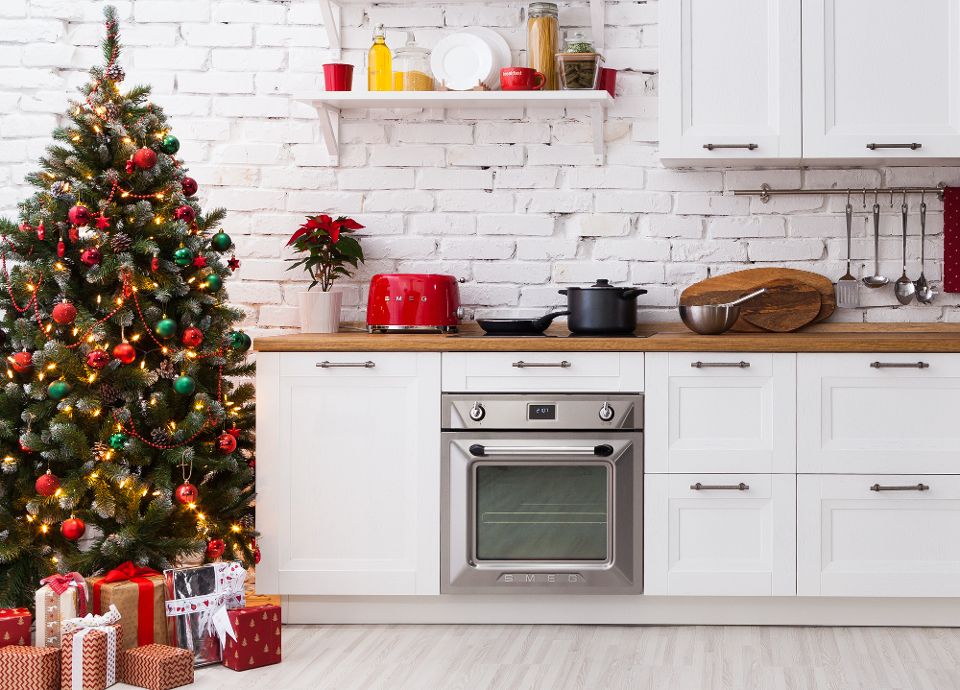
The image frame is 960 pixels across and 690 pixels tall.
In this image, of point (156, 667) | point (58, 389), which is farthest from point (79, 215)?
point (156, 667)

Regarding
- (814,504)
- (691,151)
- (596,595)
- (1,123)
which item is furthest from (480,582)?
(1,123)

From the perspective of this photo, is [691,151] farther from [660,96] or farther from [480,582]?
[480,582]

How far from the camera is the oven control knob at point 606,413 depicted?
122 inches

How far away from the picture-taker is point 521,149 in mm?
3672

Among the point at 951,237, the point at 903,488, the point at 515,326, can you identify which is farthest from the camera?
the point at 951,237

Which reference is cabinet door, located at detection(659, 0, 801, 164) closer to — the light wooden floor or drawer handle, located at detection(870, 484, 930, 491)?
drawer handle, located at detection(870, 484, 930, 491)

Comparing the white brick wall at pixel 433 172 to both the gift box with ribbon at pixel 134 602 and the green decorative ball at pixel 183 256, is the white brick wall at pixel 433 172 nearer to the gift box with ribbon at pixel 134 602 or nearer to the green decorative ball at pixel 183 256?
the green decorative ball at pixel 183 256

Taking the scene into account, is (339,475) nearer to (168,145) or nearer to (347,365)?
(347,365)

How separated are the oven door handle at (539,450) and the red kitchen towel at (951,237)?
1.35 m

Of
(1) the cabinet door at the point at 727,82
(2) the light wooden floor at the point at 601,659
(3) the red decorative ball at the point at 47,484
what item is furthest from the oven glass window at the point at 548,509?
(3) the red decorative ball at the point at 47,484

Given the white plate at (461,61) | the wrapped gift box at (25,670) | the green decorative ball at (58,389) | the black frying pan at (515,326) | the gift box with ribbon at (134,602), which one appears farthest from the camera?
the white plate at (461,61)

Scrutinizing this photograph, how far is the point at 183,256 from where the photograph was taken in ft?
9.80

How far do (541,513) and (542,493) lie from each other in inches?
2.3

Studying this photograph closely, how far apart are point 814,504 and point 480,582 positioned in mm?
977
